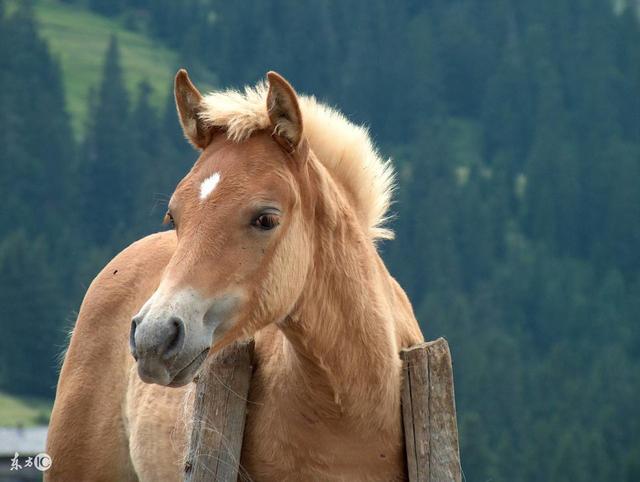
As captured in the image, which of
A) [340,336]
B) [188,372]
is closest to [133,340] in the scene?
[188,372]

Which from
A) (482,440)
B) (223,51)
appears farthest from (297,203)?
(223,51)

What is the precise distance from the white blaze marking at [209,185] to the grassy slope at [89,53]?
347 feet

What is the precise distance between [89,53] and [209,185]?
114m

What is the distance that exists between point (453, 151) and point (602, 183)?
16.1 meters

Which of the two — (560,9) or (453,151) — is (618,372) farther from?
(560,9)

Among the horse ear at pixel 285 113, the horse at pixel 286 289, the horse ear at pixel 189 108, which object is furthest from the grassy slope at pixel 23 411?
the horse ear at pixel 285 113

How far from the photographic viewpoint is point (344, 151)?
545 centimetres

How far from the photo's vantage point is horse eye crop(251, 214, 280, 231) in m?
4.76

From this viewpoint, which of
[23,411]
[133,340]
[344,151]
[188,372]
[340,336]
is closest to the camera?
[133,340]

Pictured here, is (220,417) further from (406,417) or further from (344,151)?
(344,151)

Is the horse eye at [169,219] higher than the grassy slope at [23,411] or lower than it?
lower

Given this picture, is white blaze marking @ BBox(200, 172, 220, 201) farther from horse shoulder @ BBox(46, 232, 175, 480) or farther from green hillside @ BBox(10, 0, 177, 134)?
green hillside @ BBox(10, 0, 177, 134)

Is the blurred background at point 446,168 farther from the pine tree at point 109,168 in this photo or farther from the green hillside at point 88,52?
the green hillside at point 88,52

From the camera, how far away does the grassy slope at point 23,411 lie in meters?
59.1
